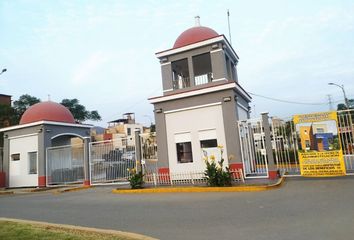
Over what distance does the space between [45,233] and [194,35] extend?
562 inches

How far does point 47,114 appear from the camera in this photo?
876 inches

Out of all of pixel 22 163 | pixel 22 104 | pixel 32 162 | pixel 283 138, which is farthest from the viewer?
pixel 22 104

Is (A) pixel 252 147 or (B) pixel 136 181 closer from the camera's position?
(B) pixel 136 181

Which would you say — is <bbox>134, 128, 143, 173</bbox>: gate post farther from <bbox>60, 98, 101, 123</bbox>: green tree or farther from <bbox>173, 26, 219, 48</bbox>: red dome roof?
<bbox>60, 98, 101, 123</bbox>: green tree

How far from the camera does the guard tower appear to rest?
15195mm

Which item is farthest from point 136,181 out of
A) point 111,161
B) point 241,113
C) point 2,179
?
point 2,179

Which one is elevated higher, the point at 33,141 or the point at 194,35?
the point at 194,35

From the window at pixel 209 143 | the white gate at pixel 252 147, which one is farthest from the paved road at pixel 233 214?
the window at pixel 209 143

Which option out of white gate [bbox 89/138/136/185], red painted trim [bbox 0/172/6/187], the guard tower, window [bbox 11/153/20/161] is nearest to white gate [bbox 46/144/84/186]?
white gate [bbox 89/138/136/185]

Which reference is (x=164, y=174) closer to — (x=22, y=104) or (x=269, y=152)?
(x=269, y=152)

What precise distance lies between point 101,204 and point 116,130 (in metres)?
56.8

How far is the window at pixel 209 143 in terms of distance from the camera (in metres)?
15.6

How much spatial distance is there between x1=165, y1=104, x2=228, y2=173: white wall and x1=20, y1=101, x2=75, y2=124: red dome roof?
33.3 feet

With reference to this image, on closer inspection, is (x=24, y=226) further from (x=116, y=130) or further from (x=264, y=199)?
(x=116, y=130)
